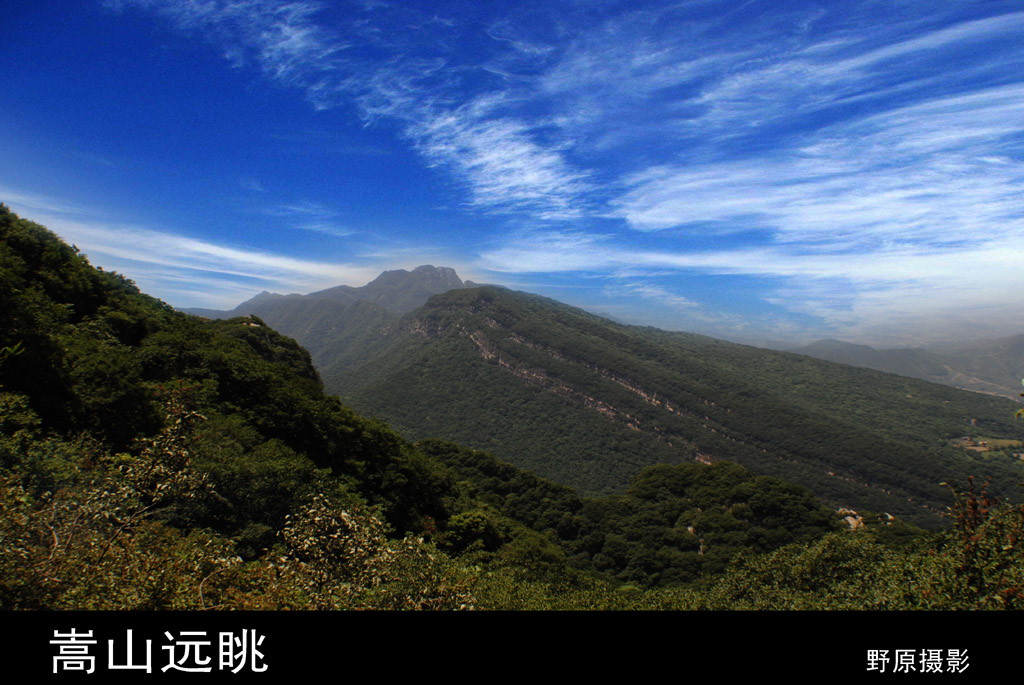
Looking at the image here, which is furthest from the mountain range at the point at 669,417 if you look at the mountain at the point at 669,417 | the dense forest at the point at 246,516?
the dense forest at the point at 246,516

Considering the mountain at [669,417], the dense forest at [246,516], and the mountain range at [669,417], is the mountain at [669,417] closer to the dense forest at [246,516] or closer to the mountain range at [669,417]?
the mountain range at [669,417]

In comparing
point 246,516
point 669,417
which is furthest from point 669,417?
point 246,516

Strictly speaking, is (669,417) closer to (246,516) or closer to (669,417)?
(669,417)

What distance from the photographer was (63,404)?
19562mm

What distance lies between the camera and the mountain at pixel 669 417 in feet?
382

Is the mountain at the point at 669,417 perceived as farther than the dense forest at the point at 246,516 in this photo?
Yes

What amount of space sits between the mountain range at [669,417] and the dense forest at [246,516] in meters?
80.6

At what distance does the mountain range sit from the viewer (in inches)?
4584

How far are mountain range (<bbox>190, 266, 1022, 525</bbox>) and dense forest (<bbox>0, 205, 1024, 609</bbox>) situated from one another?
264 ft

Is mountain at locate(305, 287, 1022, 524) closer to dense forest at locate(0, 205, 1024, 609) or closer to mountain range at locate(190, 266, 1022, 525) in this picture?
mountain range at locate(190, 266, 1022, 525)

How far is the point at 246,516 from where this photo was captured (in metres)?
18.0

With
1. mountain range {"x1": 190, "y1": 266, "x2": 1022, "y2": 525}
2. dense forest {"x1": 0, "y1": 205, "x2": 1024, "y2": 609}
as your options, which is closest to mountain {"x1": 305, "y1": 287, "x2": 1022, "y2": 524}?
mountain range {"x1": 190, "y1": 266, "x2": 1022, "y2": 525}

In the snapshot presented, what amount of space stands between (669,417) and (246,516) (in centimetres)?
14466
